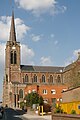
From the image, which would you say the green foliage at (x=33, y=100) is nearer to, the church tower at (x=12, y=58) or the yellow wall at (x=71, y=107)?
the yellow wall at (x=71, y=107)

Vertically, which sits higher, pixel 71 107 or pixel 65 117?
pixel 71 107

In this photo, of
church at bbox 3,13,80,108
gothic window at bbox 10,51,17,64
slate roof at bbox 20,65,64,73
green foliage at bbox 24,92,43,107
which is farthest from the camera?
slate roof at bbox 20,65,64,73

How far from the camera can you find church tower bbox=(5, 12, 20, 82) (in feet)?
429

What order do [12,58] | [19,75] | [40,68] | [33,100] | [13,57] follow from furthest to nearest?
[40,68]
[12,58]
[13,57]
[19,75]
[33,100]

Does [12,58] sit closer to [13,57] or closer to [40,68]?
[13,57]

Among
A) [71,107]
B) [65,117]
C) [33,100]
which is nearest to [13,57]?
[33,100]

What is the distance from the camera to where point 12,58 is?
437ft

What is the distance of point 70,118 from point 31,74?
109 metres

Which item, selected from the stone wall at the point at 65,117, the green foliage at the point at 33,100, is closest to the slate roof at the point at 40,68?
the green foliage at the point at 33,100

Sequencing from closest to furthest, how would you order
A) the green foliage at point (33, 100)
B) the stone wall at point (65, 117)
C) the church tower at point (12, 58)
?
the stone wall at point (65, 117) → the green foliage at point (33, 100) → the church tower at point (12, 58)

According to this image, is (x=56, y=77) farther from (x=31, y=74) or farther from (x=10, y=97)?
(x=10, y=97)

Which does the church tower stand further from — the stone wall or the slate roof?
the stone wall

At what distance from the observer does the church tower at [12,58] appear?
429 feet

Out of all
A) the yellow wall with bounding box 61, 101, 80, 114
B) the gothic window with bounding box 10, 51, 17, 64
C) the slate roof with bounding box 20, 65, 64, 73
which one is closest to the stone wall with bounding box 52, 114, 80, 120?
the yellow wall with bounding box 61, 101, 80, 114
